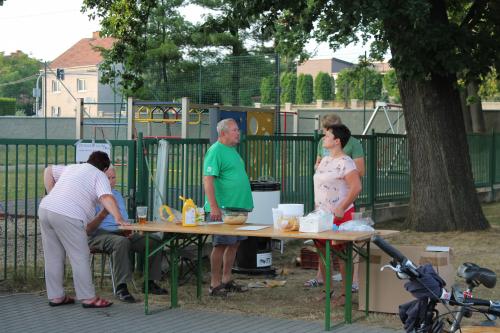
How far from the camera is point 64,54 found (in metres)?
85.1

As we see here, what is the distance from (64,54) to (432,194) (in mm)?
73975

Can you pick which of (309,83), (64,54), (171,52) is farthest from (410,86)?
(64,54)

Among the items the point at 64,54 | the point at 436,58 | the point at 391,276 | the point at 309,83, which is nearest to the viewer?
the point at 391,276

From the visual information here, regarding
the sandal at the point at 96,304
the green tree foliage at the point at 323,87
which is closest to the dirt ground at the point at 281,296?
the sandal at the point at 96,304

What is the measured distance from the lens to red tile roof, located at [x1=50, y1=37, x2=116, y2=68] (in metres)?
79.4

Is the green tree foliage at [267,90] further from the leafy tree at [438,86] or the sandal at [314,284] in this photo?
the sandal at [314,284]

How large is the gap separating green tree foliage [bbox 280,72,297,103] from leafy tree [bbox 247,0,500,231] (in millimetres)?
38803

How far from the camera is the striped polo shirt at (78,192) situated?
8.18m

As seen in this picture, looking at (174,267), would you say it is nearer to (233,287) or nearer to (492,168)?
(233,287)

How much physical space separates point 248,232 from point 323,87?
52.9m

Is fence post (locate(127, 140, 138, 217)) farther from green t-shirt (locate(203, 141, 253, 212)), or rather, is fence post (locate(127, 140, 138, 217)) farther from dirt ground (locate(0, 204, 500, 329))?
green t-shirt (locate(203, 141, 253, 212))

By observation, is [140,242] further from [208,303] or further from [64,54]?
[64,54]

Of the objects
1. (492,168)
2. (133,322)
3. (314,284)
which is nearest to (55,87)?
(492,168)

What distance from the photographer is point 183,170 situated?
10695mm
